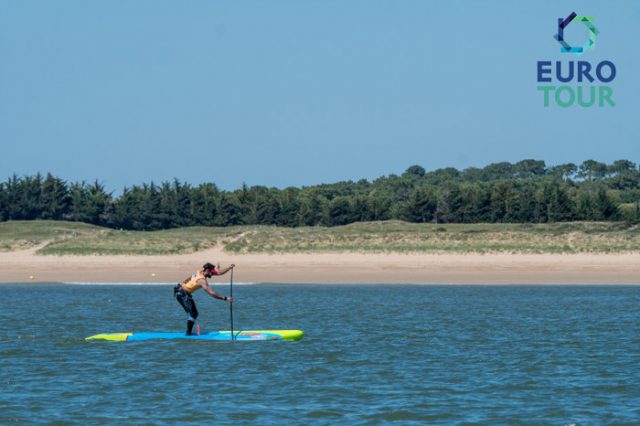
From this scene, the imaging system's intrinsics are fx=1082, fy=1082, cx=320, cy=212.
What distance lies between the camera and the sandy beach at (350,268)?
50.2 m

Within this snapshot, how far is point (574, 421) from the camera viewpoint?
55.0 feet

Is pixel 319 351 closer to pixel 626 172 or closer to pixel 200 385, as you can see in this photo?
pixel 200 385

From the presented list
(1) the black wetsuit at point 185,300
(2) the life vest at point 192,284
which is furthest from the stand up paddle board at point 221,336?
(2) the life vest at point 192,284

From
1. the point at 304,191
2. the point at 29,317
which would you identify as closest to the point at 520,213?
the point at 304,191

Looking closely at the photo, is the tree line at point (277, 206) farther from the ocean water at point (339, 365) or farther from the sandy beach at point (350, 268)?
the ocean water at point (339, 365)

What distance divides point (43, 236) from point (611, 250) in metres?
34.2

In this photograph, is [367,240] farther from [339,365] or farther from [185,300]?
[339,365]

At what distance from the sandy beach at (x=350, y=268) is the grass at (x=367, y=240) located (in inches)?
48.3

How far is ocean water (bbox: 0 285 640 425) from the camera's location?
17.8 m

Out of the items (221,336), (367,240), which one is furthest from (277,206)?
(221,336)

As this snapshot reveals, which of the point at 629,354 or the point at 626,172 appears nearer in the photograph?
the point at 629,354

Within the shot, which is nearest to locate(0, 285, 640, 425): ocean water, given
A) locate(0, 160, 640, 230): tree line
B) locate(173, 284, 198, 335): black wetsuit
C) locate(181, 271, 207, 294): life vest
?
locate(173, 284, 198, 335): black wetsuit

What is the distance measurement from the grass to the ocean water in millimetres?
16516

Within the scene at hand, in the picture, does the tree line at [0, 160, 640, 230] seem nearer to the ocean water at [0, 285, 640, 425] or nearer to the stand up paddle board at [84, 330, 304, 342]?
the ocean water at [0, 285, 640, 425]
